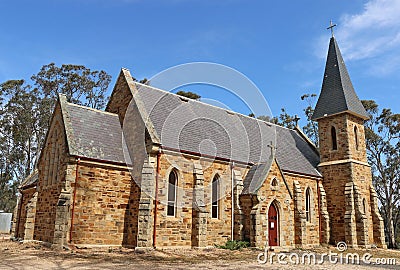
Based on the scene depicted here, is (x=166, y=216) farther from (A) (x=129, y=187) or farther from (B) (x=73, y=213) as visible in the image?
(B) (x=73, y=213)

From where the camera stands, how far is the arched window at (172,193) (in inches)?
789

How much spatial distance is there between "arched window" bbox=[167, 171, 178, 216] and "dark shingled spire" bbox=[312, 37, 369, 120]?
55.4 feet

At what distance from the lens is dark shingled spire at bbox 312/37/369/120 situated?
99.8 ft

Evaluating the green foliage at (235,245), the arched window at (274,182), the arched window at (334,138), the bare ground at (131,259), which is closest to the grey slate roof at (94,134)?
the bare ground at (131,259)

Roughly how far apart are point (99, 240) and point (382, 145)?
39.9m

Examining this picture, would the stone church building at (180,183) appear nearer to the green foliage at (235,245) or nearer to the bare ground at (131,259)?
the green foliage at (235,245)

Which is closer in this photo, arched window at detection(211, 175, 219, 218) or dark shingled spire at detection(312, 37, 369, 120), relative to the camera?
arched window at detection(211, 175, 219, 218)

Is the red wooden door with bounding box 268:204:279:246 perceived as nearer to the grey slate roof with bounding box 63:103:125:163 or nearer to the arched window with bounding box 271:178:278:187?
the arched window with bounding box 271:178:278:187

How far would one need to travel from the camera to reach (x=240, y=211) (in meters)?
22.1

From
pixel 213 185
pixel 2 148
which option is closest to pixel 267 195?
pixel 213 185

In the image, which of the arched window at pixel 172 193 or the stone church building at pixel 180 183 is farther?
the arched window at pixel 172 193

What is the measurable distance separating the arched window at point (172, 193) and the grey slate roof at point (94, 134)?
9.71ft

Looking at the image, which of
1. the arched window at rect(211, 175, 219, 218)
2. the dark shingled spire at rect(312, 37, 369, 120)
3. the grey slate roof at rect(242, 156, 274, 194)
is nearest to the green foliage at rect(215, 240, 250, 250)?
the arched window at rect(211, 175, 219, 218)

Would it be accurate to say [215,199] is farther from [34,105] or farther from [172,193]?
[34,105]
